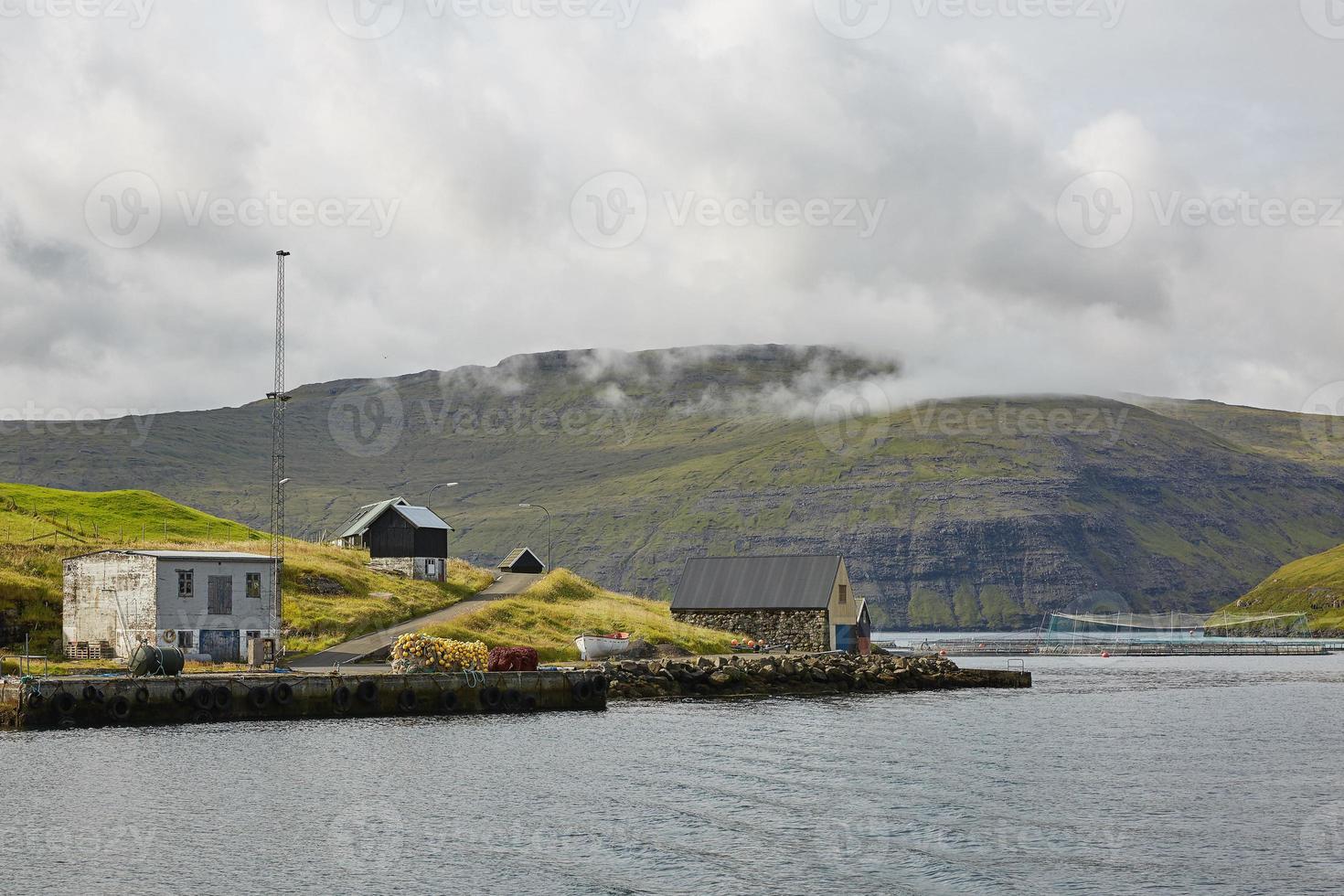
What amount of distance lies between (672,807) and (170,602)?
165ft

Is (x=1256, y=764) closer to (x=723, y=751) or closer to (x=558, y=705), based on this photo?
(x=723, y=751)

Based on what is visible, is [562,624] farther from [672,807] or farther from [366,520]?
[672,807]

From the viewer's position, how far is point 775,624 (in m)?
118

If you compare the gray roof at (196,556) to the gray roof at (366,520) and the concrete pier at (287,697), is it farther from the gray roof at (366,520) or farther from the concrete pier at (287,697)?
the gray roof at (366,520)

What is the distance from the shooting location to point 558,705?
77.9 m

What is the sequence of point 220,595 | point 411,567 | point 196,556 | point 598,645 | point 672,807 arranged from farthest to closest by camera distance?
point 411,567, point 598,645, point 220,595, point 196,556, point 672,807

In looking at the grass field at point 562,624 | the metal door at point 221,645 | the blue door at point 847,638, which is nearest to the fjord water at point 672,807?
the metal door at point 221,645

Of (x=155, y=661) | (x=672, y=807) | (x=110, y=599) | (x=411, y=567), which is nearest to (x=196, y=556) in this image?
(x=110, y=599)

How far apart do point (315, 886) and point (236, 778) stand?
1741 cm

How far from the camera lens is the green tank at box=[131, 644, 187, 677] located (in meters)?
70.6

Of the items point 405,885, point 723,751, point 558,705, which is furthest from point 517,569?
point 405,885

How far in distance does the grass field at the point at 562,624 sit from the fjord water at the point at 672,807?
88.8 ft

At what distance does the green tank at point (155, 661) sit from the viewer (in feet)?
232

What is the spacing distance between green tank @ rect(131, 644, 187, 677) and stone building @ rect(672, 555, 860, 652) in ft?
180
